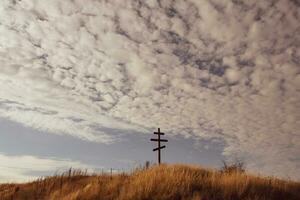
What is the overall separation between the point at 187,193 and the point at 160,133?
14029mm

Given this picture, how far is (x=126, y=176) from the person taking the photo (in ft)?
56.8

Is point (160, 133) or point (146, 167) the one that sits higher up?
point (160, 133)

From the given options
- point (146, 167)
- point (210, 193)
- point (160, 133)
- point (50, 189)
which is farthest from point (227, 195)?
point (160, 133)

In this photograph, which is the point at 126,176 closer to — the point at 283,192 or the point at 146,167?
the point at 146,167

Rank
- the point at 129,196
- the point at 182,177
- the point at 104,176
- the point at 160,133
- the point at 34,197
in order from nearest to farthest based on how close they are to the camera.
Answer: the point at 129,196 → the point at 182,177 → the point at 34,197 → the point at 104,176 → the point at 160,133

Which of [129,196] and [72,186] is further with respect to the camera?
[72,186]

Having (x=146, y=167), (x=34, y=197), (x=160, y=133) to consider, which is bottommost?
(x=34, y=197)

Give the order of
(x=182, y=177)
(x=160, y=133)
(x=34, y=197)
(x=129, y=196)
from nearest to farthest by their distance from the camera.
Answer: (x=129, y=196) → (x=182, y=177) → (x=34, y=197) → (x=160, y=133)

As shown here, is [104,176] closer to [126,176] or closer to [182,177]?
[126,176]

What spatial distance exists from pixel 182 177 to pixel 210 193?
54.5 inches

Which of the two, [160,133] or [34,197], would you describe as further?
[160,133]

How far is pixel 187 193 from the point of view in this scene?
13.7 m

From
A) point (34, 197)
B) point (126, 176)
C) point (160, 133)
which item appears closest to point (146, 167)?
point (126, 176)

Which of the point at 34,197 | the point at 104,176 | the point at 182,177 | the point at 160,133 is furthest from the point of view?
the point at 160,133
